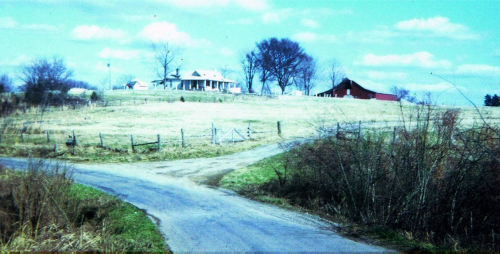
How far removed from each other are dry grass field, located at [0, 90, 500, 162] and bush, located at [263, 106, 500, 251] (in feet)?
2.29

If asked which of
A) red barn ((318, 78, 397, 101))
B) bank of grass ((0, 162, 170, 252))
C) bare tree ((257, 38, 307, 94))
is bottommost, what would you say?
bank of grass ((0, 162, 170, 252))

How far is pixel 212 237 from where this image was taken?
9.85m

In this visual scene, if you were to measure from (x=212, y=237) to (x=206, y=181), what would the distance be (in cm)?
944

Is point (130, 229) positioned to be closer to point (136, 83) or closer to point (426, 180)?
point (426, 180)

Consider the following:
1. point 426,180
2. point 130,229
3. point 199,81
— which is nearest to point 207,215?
point 130,229

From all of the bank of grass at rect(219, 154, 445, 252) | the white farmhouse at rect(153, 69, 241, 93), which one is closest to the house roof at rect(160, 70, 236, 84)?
the white farmhouse at rect(153, 69, 241, 93)

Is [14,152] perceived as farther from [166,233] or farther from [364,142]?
[364,142]

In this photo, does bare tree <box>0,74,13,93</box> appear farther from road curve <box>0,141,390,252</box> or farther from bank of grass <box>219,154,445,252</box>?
bank of grass <box>219,154,445,252</box>

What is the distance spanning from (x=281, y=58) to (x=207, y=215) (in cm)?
8553

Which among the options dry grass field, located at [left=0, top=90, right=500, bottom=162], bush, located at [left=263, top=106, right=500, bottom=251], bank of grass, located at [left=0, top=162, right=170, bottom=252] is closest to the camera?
bank of grass, located at [left=0, top=162, right=170, bottom=252]

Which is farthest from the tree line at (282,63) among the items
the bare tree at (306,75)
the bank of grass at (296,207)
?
the bank of grass at (296,207)

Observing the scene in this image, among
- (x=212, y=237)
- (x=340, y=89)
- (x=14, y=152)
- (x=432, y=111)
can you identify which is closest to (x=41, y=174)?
(x=14, y=152)

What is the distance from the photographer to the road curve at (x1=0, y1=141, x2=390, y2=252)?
Result: 9140 millimetres

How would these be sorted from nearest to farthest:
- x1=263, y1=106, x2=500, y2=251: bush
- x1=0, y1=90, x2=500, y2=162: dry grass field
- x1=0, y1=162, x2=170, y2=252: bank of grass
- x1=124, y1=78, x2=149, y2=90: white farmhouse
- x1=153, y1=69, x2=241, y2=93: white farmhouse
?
x1=0, y1=162, x2=170, y2=252: bank of grass → x1=263, y1=106, x2=500, y2=251: bush → x1=0, y1=90, x2=500, y2=162: dry grass field → x1=153, y1=69, x2=241, y2=93: white farmhouse → x1=124, y1=78, x2=149, y2=90: white farmhouse
